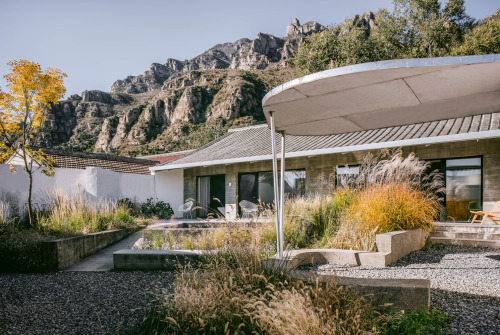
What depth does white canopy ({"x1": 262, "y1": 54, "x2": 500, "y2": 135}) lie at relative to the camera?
106 inches

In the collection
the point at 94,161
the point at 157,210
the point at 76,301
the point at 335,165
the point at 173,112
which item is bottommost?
the point at 157,210

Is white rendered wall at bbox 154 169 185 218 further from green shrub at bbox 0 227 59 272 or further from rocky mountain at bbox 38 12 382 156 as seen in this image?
rocky mountain at bbox 38 12 382 156

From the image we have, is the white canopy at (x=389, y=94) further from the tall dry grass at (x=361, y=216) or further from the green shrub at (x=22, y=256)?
the green shrub at (x=22, y=256)

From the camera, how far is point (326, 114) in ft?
13.6

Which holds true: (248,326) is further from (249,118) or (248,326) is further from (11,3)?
(249,118)

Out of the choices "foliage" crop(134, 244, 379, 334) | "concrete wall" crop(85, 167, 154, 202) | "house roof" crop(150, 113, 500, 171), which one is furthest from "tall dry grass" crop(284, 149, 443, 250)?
"concrete wall" crop(85, 167, 154, 202)

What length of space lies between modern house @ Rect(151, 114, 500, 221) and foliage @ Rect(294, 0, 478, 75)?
987 cm

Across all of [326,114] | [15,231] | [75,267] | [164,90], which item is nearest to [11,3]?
[15,231]

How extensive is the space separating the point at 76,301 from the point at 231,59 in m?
87.5

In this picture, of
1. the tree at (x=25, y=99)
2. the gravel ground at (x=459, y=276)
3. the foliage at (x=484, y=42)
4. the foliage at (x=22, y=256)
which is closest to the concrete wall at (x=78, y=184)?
the tree at (x=25, y=99)

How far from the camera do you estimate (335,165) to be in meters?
9.30

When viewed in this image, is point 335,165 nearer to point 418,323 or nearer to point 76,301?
point 418,323

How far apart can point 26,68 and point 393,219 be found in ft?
24.6

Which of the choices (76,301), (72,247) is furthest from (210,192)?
(76,301)
